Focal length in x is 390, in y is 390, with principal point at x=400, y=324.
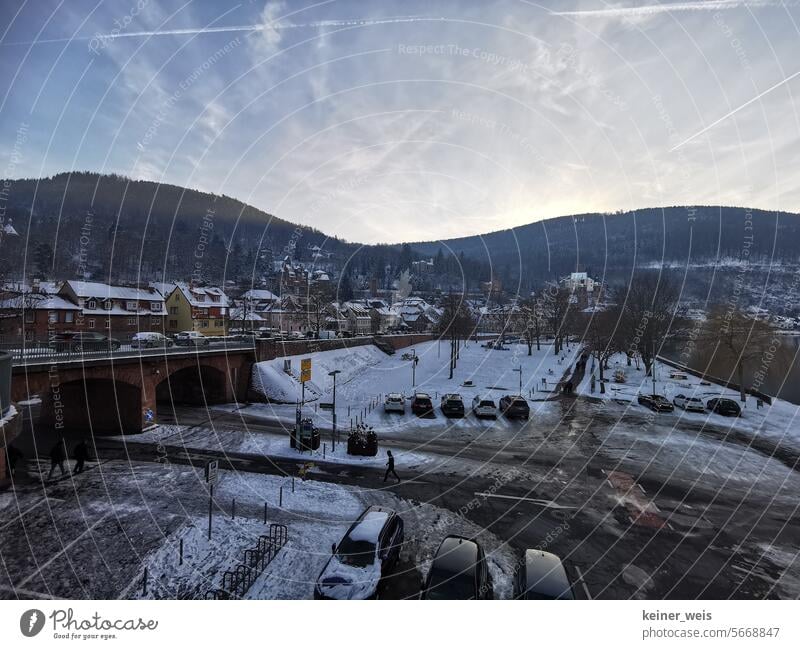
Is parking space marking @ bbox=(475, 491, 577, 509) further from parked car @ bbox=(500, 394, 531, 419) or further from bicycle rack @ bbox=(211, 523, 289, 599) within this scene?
parked car @ bbox=(500, 394, 531, 419)

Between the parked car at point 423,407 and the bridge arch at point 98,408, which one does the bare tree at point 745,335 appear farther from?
the bridge arch at point 98,408

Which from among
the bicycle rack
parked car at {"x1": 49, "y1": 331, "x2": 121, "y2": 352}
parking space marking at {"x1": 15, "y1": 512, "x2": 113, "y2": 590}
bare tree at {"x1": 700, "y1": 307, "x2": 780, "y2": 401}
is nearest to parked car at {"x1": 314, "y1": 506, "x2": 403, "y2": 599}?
the bicycle rack

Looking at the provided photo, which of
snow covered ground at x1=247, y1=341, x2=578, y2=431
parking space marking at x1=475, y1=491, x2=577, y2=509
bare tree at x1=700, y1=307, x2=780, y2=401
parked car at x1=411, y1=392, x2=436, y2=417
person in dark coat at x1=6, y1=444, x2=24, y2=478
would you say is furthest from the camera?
bare tree at x1=700, y1=307, x2=780, y2=401

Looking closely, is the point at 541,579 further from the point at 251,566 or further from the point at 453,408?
the point at 453,408

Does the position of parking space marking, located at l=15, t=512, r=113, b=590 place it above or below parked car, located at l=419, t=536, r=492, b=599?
below

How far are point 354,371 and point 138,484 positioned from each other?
34611 millimetres

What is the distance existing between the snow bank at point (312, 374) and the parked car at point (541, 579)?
92.8 feet

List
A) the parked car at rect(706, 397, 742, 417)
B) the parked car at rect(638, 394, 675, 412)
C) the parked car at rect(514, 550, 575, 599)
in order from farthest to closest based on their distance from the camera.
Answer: the parked car at rect(638, 394, 675, 412) → the parked car at rect(706, 397, 742, 417) → the parked car at rect(514, 550, 575, 599)

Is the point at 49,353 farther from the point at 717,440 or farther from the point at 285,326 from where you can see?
the point at 285,326

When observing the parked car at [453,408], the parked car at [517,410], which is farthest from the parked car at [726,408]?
the parked car at [453,408]

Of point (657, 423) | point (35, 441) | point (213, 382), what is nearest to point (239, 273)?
point (213, 382)

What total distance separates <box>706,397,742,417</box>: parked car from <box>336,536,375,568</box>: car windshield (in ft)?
107

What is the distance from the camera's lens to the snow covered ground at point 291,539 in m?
9.79

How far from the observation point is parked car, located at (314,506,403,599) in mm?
8797
